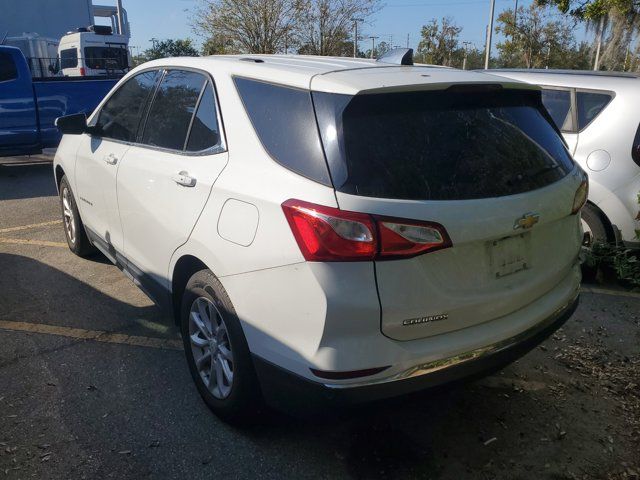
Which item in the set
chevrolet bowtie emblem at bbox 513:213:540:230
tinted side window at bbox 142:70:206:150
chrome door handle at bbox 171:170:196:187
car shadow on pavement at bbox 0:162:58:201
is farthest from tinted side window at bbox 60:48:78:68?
chevrolet bowtie emblem at bbox 513:213:540:230

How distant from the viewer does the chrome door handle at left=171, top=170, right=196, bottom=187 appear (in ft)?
9.28

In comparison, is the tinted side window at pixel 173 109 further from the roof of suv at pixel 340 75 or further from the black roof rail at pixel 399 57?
the black roof rail at pixel 399 57

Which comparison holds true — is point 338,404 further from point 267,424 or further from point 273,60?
point 273,60

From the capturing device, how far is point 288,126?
7.89ft

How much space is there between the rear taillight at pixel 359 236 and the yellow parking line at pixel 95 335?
190 centimetres

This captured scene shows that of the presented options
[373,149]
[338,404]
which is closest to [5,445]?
[338,404]

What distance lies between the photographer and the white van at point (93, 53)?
1955 centimetres

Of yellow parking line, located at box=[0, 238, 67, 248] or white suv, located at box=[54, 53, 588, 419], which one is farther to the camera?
yellow parking line, located at box=[0, 238, 67, 248]

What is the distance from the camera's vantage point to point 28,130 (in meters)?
9.38

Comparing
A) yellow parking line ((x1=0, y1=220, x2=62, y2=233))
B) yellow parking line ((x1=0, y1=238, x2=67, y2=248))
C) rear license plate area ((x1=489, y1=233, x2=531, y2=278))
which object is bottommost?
yellow parking line ((x1=0, y1=220, x2=62, y2=233))

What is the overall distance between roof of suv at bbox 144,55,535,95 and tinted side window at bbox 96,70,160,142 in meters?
0.76

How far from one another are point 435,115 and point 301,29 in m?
19.6

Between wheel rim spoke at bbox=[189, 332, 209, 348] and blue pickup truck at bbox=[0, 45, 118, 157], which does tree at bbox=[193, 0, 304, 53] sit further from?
wheel rim spoke at bbox=[189, 332, 209, 348]

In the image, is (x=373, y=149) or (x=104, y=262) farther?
(x=104, y=262)
